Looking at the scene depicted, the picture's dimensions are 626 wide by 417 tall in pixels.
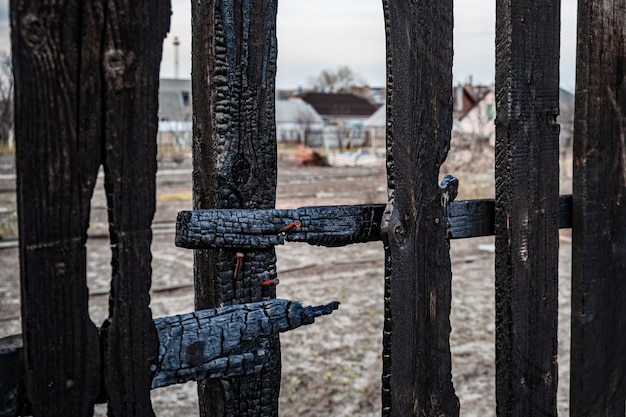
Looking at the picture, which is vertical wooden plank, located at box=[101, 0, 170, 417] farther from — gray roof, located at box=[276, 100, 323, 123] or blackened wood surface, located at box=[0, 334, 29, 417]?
gray roof, located at box=[276, 100, 323, 123]

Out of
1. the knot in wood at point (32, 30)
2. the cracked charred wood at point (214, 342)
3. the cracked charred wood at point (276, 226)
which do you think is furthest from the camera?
the cracked charred wood at point (276, 226)

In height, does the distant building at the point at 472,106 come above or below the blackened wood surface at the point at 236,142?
above

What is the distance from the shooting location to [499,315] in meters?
1.94

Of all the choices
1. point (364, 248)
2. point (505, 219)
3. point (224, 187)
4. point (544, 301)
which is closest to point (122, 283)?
point (224, 187)

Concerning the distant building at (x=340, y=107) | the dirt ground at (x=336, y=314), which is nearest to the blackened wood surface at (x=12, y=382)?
the dirt ground at (x=336, y=314)

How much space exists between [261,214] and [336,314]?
208 inches

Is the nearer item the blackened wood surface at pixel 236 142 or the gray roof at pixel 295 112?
the blackened wood surface at pixel 236 142

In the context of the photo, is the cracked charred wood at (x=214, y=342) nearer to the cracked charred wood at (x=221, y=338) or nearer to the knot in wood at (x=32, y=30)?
the cracked charred wood at (x=221, y=338)

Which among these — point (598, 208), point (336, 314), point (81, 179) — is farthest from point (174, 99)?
point (81, 179)

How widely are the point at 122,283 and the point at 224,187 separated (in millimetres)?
378

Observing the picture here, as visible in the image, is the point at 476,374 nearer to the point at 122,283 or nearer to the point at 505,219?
the point at 505,219

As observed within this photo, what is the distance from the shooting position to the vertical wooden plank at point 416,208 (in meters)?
1.70

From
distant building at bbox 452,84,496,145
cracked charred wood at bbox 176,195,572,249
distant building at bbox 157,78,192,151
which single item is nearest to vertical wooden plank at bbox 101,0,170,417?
cracked charred wood at bbox 176,195,572,249

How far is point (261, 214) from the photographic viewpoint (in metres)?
1.57
